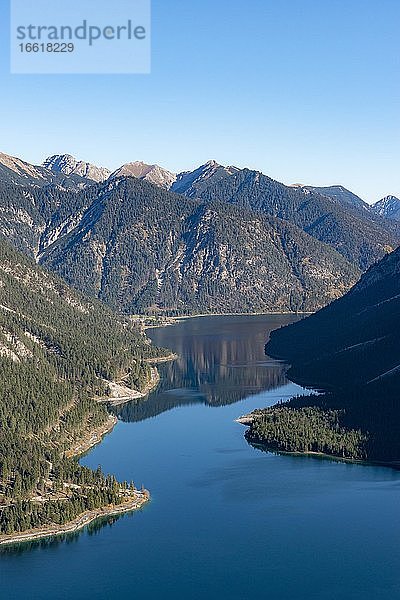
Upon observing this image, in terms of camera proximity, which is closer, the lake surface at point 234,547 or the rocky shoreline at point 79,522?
the lake surface at point 234,547

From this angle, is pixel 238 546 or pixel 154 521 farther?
pixel 154 521

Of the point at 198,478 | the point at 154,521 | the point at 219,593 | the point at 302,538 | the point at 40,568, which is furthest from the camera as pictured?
the point at 198,478

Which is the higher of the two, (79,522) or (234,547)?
(79,522)

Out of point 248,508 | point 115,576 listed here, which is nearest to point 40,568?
point 115,576

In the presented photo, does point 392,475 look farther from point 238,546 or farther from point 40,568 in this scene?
point 40,568

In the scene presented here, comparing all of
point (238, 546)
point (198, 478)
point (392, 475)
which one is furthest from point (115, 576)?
point (392, 475)

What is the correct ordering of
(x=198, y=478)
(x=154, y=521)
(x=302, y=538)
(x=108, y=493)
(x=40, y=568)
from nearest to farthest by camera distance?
(x=40, y=568) → (x=302, y=538) → (x=154, y=521) → (x=108, y=493) → (x=198, y=478)

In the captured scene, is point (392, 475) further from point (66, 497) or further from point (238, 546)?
point (66, 497)

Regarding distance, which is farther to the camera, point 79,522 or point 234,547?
point 79,522

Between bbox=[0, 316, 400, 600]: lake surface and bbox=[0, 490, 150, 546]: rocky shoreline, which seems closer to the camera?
bbox=[0, 316, 400, 600]: lake surface
